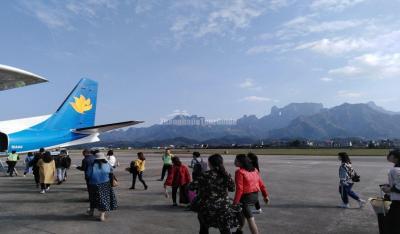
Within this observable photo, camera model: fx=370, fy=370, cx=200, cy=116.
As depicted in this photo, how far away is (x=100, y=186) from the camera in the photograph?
10.0m

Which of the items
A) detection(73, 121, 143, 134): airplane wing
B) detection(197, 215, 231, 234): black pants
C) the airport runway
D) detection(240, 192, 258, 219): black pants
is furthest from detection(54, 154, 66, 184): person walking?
detection(197, 215, 231, 234): black pants

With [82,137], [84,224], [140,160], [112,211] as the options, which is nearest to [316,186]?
[140,160]

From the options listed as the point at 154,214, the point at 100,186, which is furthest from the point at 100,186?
the point at 154,214

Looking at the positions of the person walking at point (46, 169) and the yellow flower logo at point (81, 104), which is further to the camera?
the yellow flower logo at point (81, 104)

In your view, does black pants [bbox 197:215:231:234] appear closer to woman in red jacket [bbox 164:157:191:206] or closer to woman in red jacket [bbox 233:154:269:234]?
woman in red jacket [bbox 233:154:269:234]

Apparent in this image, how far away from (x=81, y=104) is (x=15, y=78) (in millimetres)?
19113

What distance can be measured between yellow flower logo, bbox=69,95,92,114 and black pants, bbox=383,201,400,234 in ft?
84.6

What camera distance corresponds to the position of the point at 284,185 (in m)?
17.2

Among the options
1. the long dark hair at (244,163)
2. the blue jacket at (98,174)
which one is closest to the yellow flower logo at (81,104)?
the blue jacket at (98,174)

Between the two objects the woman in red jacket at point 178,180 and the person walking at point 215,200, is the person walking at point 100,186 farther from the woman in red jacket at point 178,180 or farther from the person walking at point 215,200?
the person walking at point 215,200

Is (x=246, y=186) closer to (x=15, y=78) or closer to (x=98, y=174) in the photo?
(x=98, y=174)

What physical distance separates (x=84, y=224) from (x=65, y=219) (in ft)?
2.96

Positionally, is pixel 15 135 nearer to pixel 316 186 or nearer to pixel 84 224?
pixel 84 224

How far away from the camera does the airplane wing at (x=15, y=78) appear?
979 cm
